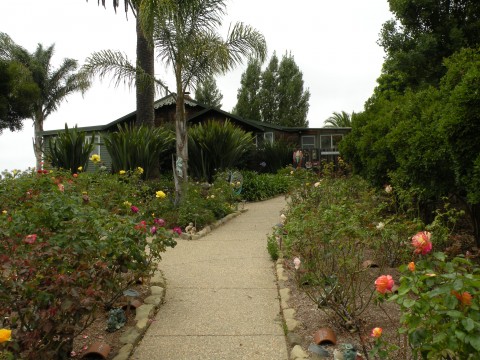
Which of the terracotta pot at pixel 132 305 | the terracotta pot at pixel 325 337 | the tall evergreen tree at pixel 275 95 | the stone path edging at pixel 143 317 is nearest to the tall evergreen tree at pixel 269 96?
the tall evergreen tree at pixel 275 95

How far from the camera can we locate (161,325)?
428cm

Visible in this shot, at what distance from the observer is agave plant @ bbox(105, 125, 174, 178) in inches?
542

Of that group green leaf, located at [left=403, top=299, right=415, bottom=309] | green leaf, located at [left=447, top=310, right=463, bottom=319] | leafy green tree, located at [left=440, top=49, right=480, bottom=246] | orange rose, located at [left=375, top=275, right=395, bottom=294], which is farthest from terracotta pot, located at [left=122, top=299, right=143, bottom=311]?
leafy green tree, located at [left=440, top=49, right=480, bottom=246]

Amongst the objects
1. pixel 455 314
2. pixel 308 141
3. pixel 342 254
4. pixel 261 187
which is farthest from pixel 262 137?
pixel 455 314

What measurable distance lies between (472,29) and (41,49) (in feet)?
115

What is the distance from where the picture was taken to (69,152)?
45.8 feet

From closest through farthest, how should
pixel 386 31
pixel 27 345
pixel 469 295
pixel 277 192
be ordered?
pixel 469 295
pixel 27 345
pixel 386 31
pixel 277 192

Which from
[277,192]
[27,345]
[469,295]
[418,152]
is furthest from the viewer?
[277,192]

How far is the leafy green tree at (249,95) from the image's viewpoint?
4044cm

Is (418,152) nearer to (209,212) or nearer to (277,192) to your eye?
(209,212)

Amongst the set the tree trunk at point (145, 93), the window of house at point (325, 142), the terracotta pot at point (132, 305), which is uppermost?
the tree trunk at point (145, 93)

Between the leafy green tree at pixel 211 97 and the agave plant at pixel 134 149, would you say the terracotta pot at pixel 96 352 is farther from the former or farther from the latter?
the leafy green tree at pixel 211 97

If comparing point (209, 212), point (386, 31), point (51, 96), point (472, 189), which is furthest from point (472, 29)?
point (51, 96)

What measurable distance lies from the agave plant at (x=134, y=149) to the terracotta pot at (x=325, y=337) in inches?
417
